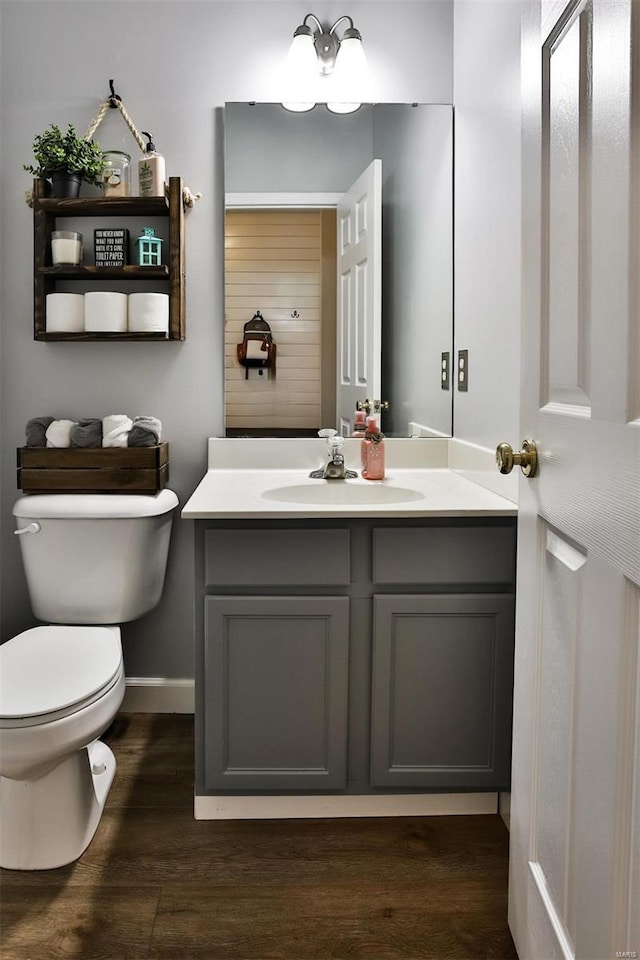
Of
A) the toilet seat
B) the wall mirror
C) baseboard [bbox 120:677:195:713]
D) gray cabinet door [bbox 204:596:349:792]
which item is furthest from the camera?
baseboard [bbox 120:677:195:713]

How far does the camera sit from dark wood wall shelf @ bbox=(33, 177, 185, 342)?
7.32 feet

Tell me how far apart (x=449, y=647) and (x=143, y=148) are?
178 cm

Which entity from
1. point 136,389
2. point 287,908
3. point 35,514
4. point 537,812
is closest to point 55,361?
point 136,389

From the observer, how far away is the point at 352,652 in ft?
5.83

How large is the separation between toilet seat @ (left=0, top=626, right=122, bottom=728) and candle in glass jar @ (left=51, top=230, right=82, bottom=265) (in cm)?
113

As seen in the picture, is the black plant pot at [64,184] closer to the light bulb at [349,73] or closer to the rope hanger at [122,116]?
the rope hanger at [122,116]

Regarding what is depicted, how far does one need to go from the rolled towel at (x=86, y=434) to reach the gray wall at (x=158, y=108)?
188 millimetres

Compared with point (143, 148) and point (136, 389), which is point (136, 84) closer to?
point (143, 148)

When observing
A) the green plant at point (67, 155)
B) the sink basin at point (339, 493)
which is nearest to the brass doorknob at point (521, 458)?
the sink basin at point (339, 493)

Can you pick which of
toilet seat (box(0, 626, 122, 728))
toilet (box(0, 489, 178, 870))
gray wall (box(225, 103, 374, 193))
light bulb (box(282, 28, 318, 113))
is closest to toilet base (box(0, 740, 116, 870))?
toilet (box(0, 489, 178, 870))

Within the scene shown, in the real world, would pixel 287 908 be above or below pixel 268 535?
below

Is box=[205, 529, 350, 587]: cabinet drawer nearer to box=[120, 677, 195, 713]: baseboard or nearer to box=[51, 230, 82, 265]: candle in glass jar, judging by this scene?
box=[120, 677, 195, 713]: baseboard

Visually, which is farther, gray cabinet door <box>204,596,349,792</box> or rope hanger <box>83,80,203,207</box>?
rope hanger <box>83,80,203,207</box>

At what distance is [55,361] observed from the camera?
2.39 meters
